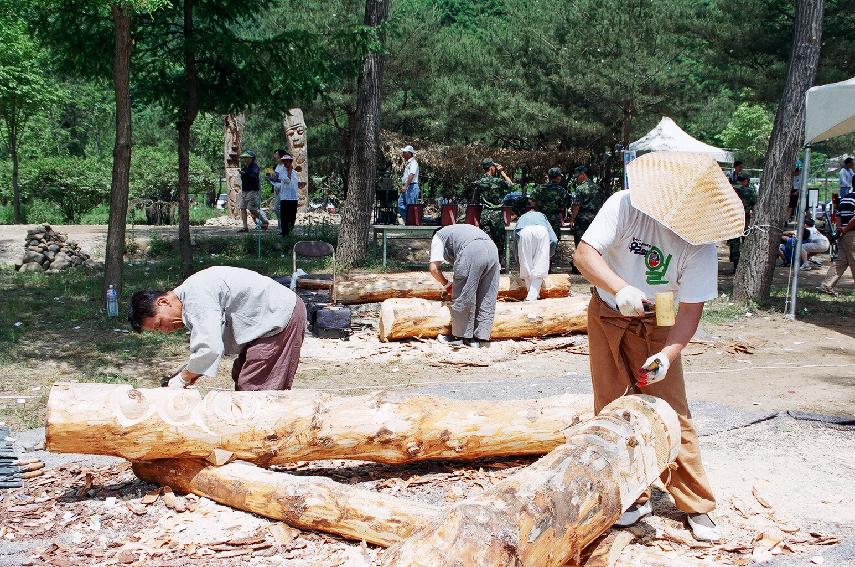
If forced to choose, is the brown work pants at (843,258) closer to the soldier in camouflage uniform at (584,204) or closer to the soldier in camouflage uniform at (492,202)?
the soldier in camouflage uniform at (584,204)

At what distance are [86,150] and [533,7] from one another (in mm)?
26110

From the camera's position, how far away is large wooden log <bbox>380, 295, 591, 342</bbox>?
30.4 feet

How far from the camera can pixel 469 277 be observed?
886cm

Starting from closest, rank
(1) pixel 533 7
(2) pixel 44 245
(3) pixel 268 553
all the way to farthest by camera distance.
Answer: (3) pixel 268 553 → (2) pixel 44 245 → (1) pixel 533 7

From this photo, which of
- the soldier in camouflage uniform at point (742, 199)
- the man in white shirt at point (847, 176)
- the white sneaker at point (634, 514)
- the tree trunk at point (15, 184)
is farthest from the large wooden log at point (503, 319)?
the tree trunk at point (15, 184)

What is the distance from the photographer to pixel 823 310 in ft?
37.7

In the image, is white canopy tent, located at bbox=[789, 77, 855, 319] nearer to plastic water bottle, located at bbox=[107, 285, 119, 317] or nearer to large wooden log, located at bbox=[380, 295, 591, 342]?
large wooden log, located at bbox=[380, 295, 591, 342]

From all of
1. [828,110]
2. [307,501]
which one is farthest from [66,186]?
[307,501]

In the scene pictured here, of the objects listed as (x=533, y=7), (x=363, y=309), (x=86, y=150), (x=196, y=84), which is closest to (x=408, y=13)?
(x=533, y=7)

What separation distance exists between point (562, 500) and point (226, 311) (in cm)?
223

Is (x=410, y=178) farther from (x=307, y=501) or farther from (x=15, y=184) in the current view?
(x=15, y=184)

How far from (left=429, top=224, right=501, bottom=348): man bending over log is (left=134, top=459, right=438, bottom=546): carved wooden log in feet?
14.9

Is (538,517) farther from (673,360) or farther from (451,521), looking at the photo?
(673,360)

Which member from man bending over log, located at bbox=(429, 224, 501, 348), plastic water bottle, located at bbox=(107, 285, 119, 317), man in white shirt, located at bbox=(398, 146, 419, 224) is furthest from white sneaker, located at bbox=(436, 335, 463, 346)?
man in white shirt, located at bbox=(398, 146, 419, 224)
